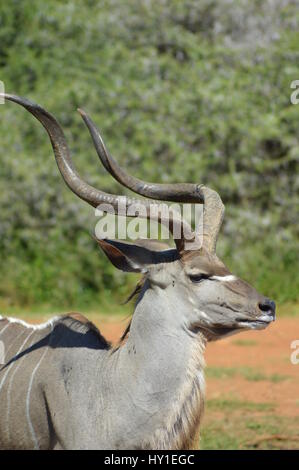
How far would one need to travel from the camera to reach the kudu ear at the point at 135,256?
152 inches

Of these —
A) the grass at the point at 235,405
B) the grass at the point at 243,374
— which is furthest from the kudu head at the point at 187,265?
the grass at the point at 243,374

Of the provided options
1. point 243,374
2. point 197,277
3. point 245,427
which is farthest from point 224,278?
point 243,374

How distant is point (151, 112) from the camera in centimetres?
1147

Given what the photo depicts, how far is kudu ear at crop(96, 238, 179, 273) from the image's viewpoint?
387 centimetres

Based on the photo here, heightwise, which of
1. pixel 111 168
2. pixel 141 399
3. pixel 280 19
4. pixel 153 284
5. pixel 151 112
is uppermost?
pixel 280 19

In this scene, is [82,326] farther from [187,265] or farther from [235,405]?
[235,405]

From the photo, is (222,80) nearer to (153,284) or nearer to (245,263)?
(245,263)

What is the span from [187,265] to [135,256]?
0.26m

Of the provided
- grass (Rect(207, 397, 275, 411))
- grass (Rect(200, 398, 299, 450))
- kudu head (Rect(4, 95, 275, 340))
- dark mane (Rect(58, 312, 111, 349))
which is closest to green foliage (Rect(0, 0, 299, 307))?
grass (Rect(207, 397, 275, 411))

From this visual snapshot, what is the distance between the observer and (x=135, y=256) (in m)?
3.90
